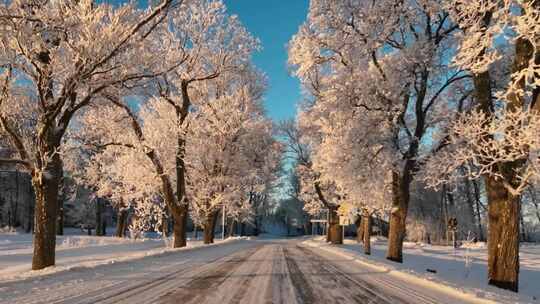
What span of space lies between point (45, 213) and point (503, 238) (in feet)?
39.2

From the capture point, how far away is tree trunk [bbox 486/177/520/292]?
10.4 metres

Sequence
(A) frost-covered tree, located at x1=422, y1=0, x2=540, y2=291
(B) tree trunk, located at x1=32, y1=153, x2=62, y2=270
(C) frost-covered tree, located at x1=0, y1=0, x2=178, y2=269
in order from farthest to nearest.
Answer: (B) tree trunk, located at x1=32, y1=153, x2=62, y2=270 < (C) frost-covered tree, located at x1=0, y1=0, x2=178, y2=269 < (A) frost-covered tree, located at x1=422, y1=0, x2=540, y2=291

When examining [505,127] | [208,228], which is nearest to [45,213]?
[505,127]

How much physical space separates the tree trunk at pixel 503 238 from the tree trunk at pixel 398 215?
7333mm

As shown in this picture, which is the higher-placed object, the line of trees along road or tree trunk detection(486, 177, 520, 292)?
the line of trees along road

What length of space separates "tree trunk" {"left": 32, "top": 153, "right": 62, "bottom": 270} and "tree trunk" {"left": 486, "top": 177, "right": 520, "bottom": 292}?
1163 centimetres

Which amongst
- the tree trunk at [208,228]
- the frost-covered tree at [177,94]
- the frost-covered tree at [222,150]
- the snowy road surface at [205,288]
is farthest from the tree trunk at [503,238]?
the tree trunk at [208,228]

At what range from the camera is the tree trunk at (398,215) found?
60.1ft

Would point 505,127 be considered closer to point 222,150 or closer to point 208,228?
point 222,150

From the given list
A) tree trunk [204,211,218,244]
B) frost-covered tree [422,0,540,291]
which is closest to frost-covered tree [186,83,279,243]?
tree trunk [204,211,218,244]

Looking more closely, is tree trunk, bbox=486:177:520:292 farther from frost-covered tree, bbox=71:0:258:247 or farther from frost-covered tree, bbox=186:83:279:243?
frost-covered tree, bbox=186:83:279:243

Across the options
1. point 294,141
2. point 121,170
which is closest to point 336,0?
point 121,170

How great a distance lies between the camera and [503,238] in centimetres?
1051

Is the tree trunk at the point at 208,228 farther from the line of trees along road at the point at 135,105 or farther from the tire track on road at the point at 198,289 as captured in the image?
the tire track on road at the point at 198,289
